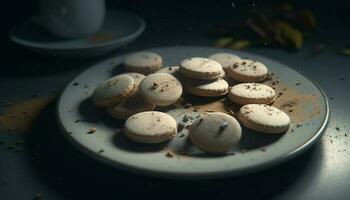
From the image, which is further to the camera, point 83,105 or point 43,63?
point 43,63

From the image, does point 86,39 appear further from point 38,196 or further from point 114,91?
point 38,196

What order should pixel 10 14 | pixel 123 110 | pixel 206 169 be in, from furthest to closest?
pixel 10 14 → pixel 123 110 → pixel 206 169

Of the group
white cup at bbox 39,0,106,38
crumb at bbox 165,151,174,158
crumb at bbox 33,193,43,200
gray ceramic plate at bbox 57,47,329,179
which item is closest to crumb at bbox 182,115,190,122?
gray ceramic plate at bbox 57,47,329,179

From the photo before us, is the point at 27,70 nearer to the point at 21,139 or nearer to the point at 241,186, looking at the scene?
the point at 21,139

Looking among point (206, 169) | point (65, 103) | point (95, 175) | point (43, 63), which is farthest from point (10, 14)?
point (206, 169)

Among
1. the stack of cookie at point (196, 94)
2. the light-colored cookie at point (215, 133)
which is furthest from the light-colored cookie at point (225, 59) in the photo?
the light-colored cookie at point (215, 133)

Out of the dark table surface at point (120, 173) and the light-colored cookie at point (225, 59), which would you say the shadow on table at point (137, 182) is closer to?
the dark table surface at point (120, 173)
